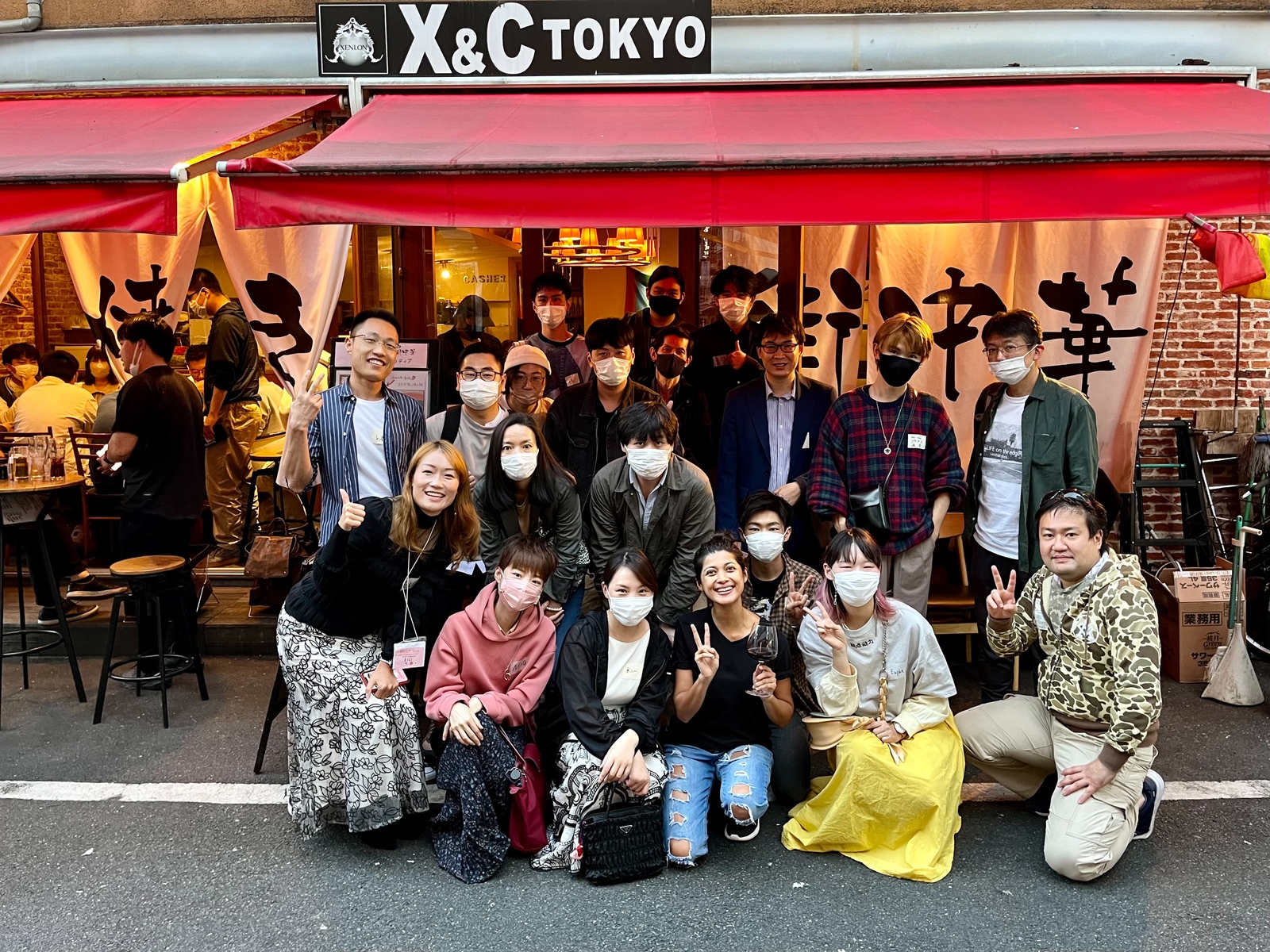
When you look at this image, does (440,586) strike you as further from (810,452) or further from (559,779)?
(810,452)

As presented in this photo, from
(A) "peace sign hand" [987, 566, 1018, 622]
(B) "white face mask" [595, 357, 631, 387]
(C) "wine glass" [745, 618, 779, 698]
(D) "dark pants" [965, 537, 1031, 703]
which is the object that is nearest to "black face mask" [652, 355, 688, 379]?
(B) "white face mask" [595, 357, 631, 387]

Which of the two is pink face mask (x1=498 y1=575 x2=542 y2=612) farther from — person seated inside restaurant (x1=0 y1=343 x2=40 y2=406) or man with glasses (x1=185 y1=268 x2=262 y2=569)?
person seated inside restaurant (x1=0 y1=343 x2=40 y2=406)

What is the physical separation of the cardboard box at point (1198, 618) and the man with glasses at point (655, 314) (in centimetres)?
295

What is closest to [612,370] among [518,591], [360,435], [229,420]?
[360,435]

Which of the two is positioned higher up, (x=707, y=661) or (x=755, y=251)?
(x=755, y=251)

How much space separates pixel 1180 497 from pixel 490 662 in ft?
17.2

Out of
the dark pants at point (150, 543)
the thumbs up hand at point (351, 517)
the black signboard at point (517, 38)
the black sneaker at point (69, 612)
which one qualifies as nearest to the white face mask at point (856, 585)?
the thumbs up hand at point (351, 517)

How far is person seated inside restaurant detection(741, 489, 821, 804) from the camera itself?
15.8 feet

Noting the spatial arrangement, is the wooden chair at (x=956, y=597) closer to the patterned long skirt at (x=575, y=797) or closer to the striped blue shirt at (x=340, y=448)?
the patterned long skirt at (x=575, y=797)

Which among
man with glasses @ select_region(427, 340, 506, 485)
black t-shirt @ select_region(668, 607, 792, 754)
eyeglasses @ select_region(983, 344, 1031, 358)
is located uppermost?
eyeglasses @ select_region(983, 344, 1031, 358)

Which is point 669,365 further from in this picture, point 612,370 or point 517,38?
point 517,38

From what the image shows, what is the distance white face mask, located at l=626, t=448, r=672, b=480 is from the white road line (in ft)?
6.77

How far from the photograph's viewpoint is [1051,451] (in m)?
5.50

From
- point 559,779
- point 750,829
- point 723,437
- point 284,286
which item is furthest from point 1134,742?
point 284,286
